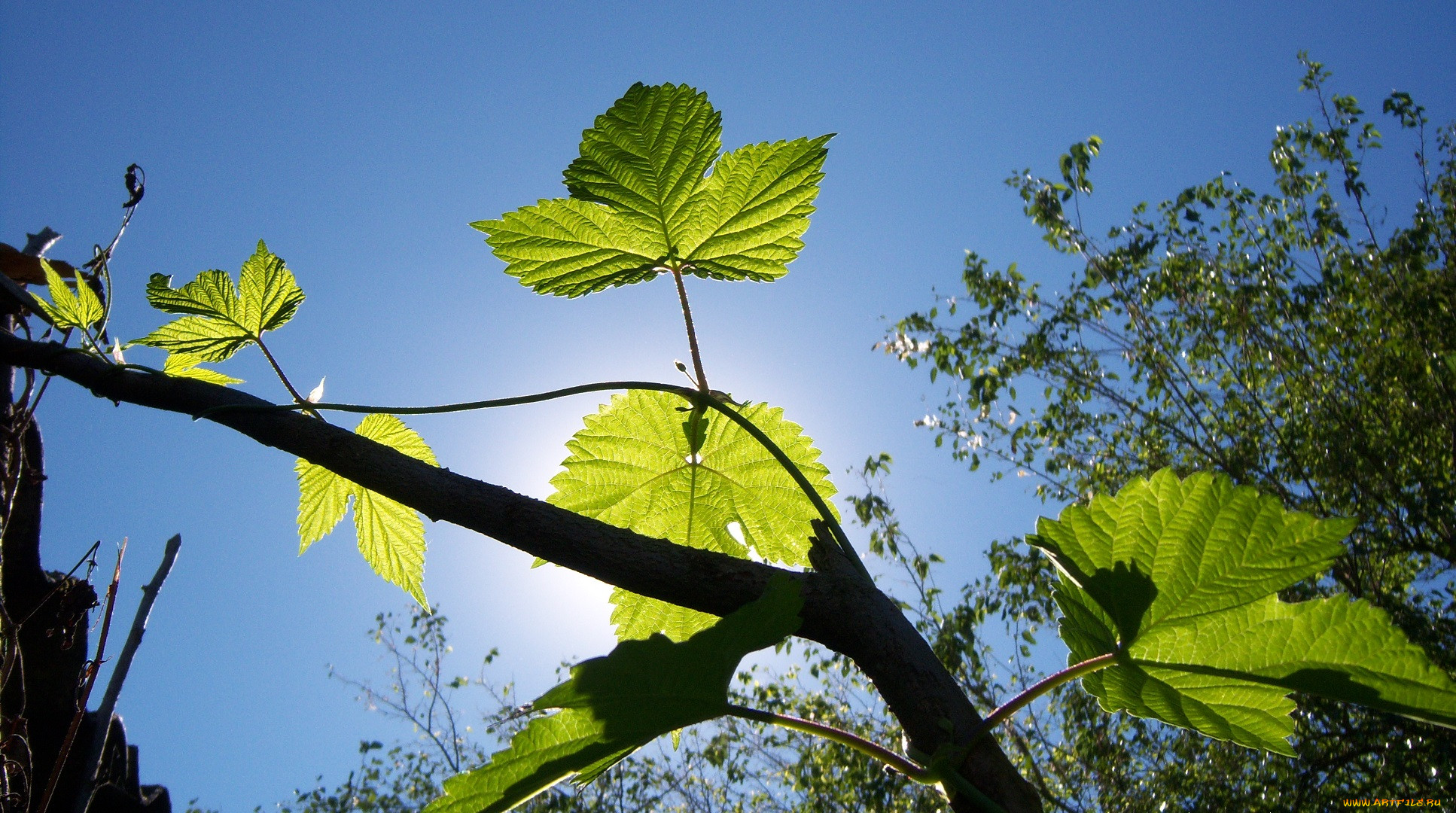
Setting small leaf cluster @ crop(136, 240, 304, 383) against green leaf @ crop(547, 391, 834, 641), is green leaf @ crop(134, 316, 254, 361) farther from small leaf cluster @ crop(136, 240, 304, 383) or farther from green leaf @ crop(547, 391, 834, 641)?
green leaf @ crop(547, 391, 834, 641)

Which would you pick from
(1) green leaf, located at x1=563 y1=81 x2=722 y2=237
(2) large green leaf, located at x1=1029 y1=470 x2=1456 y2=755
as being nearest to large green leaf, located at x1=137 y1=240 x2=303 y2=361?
(1) green leaf, located at x1=563 y1=81 x2=722 y2=237

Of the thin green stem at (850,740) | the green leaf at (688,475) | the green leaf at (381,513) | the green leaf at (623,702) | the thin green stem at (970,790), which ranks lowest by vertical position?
the thin green stem at (970,790)

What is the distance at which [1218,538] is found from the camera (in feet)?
1.96

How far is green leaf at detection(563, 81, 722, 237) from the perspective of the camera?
799mm

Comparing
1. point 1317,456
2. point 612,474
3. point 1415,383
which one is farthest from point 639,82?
point 1415,383

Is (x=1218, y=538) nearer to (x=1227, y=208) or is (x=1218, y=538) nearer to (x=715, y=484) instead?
(x=715, y=484)

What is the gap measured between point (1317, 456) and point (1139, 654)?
6.57 metres

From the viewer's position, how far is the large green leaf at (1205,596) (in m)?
0.58

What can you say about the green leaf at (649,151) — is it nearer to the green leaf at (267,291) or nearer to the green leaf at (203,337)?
the green leaf at (267,291)

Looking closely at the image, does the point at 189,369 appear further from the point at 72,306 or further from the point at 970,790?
the point at 970,790

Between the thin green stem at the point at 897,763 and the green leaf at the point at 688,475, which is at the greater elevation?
the green leaf at the point at 688,475

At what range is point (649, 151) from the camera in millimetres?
820

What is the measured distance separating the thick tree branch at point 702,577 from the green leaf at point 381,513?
0.36m

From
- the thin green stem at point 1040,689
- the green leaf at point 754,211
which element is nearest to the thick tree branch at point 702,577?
the thin green stem at point 1040,689
